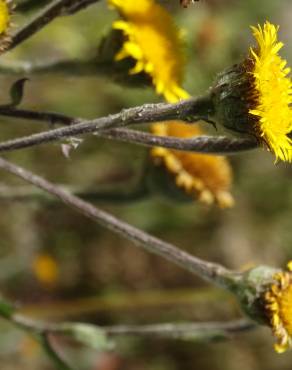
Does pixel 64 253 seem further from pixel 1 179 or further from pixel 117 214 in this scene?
pixel 1 179

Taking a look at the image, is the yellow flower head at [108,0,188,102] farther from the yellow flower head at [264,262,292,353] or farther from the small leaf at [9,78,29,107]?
the yellow flower head at [264,262,292,353]

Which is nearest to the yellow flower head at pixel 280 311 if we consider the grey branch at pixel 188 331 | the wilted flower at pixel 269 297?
the wilted flower at pixel 269 297

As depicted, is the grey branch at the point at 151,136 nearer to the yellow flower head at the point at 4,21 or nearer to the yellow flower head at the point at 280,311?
the yellow flower head at the point at 4,21

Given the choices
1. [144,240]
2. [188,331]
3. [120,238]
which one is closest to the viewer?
[144,240]

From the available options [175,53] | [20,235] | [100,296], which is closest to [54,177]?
[20,235]

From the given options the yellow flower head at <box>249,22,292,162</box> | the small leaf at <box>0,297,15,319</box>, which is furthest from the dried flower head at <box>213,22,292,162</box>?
the small leaf at <box>0,297,15,319</box>

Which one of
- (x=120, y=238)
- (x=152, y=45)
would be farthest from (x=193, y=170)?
(x=120, y=238)

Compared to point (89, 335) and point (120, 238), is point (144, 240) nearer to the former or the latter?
point (89, 335)
